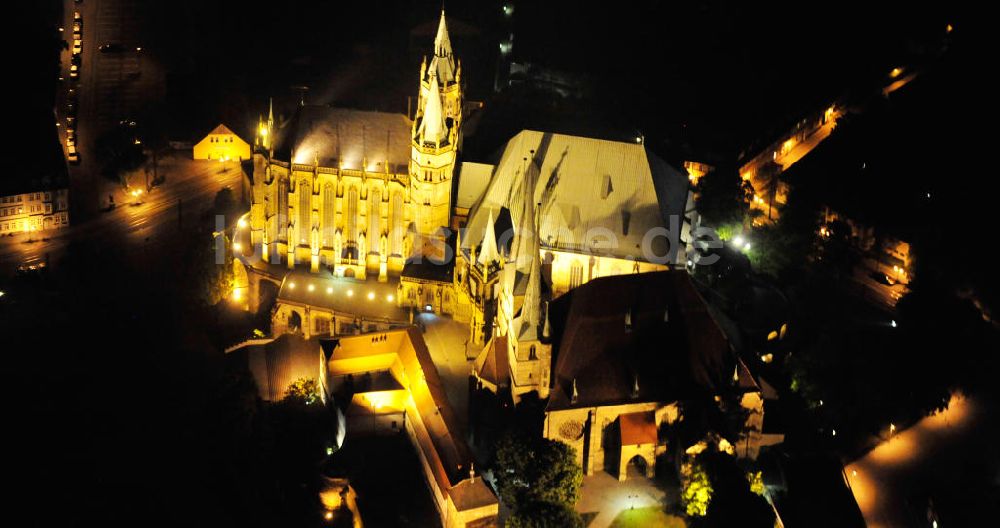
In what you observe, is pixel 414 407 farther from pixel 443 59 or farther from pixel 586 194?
pixel 443 59

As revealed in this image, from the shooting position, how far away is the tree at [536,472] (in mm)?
60969

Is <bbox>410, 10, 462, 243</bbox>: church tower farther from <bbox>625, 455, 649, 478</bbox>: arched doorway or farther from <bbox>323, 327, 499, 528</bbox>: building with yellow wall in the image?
<bbox>625, 455, 649, 478</bbox>: arched doorway

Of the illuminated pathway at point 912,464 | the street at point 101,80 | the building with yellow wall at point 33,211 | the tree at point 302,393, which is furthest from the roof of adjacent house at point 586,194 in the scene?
the street at point 101,80

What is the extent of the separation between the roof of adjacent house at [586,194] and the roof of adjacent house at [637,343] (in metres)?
11.3

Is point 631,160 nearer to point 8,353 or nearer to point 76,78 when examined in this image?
point 8,353

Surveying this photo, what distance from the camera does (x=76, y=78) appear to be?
11581cm

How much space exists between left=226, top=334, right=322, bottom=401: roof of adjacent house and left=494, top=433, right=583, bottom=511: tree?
2034cm

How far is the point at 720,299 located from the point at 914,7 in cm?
4740

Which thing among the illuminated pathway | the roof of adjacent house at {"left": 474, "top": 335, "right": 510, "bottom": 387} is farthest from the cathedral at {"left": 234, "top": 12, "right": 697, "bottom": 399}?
the illuminated pathway

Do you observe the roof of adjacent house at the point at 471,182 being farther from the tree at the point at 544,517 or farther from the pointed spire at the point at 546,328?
the tree at the point at 544,517

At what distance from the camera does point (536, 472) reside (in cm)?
6144

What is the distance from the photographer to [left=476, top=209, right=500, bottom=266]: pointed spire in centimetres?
7706

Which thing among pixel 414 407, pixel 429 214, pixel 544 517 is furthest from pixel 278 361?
pixel 544 517

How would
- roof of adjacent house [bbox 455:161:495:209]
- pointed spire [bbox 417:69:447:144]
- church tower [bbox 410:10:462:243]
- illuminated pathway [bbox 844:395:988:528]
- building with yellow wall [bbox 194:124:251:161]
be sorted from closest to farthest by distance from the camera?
illuminated pathway [bbox 844:395:988:528], pointed spire [bbox 417:69:447:144], church tower [bbox 410:10:462:243], roof of adjacent house [bbox 455:161:495:209], building with yellow wall [bbox 194:124:251:161]
